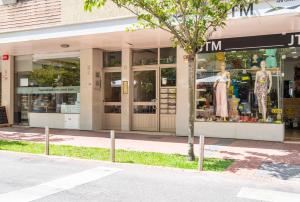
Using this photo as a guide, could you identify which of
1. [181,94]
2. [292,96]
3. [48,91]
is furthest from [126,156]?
[292,96]

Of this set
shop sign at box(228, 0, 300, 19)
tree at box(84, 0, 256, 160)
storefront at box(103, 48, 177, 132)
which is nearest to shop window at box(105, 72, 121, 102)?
storefront at box(103, 48, 177, 132)

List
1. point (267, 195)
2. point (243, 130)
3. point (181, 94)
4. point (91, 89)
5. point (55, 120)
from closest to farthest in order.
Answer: point (267, 195) → point (243, 130) → point (181, 94) → point (91, 89) → point (55, 120)

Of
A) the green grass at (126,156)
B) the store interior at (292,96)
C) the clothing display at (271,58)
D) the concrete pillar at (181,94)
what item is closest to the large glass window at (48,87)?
the concrete pillar at (181,94)

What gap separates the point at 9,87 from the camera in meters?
18.5

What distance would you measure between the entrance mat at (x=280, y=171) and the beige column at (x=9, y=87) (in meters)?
13.8

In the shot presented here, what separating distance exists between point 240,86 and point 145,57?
434 centimetres

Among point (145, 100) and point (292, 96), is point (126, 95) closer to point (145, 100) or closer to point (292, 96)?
point (145, 100)

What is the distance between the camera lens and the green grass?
29.1 feet

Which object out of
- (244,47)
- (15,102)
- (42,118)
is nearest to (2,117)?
(15,102)

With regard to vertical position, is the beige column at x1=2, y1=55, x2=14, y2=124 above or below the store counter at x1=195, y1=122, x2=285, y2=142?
above

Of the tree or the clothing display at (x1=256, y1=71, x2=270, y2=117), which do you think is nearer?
the tree

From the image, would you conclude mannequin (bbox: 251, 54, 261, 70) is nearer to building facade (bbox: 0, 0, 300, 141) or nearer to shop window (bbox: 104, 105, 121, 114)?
building facade (bbox: 0, 0, 300, 141)

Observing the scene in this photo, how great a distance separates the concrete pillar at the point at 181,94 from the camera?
553 inches

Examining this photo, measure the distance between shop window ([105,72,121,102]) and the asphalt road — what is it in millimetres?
7408
